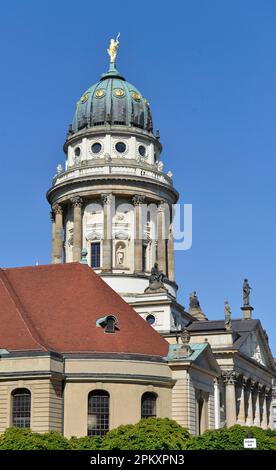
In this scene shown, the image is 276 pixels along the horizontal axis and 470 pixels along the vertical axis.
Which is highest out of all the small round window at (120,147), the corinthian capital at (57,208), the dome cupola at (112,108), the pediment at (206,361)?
the dome cupola at (112,108)

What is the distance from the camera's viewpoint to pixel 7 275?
57.2 meters

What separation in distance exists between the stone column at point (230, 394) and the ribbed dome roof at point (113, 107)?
2737 centimetres

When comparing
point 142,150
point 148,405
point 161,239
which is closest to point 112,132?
point 142,150

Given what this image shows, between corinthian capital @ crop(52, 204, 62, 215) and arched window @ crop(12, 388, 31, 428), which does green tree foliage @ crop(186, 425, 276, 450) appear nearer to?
arched window @ crop(12, 388, 31, 428)

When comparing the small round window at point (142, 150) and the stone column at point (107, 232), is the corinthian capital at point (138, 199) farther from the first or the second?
the small round window at point (142, 150)

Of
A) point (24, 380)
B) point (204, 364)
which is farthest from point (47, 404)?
point (204, 364)

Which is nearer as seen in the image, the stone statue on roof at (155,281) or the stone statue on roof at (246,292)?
the stone statue on roof at (155,281)

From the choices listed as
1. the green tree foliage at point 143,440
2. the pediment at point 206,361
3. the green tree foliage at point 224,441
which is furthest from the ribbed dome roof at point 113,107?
the green tree foliage at point 224,441

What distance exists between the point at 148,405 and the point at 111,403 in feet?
8.96

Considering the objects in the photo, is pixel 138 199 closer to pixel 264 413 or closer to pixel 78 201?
pixel 78 201

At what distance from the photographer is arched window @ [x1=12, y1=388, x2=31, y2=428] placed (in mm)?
47094

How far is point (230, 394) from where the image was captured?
78.4m

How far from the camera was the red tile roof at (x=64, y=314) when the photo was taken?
49.8m

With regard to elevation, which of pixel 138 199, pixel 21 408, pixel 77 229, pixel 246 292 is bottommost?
pixel 21 408
